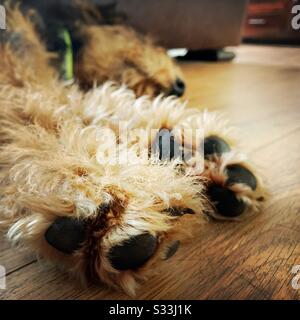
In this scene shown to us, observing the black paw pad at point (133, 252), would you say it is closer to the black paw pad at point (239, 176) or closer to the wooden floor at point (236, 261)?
the wooden floor at point (236, 261)

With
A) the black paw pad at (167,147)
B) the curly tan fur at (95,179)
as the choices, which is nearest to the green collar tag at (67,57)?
the curly tan fur at (95,179)

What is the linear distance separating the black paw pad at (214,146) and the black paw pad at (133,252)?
215mm

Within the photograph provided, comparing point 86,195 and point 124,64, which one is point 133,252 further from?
point 124,64

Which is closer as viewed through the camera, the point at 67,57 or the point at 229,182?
the point at 229,182

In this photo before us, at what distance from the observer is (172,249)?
0.48 metres

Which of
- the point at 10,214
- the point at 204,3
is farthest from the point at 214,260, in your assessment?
the point at 204,3

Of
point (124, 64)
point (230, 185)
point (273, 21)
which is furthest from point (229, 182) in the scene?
point (273, 21)

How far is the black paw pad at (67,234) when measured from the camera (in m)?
0.43

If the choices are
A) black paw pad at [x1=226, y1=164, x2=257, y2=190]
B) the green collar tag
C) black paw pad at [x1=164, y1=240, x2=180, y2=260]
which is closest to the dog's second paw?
black paw pad at [x1=226, y1=164, x2=257, y2=190]

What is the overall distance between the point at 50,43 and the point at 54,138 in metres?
0.62

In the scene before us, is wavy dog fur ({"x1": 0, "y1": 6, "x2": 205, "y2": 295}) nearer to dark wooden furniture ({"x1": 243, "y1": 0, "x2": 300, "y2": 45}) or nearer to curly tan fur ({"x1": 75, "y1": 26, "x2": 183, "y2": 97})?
curly tan fur ({"x1": 75, "y1": 26, "x2": 183, "y2": 97})

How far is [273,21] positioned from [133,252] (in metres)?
1.54

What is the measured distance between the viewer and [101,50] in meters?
1.21

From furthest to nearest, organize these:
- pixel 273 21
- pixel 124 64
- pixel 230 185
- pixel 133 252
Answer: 1. pixel 273 21
2. pixel 124 64
3. pixel 230 185
4. pixel 133 252
